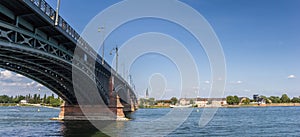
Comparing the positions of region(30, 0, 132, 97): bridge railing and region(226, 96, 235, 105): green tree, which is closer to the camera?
region(30, 0, 132, 97): bridge railing


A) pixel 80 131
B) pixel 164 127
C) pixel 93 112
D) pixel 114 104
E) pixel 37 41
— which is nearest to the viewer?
pixel 37 41

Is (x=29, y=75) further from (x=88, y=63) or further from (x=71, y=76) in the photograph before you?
(x=88, y=63)

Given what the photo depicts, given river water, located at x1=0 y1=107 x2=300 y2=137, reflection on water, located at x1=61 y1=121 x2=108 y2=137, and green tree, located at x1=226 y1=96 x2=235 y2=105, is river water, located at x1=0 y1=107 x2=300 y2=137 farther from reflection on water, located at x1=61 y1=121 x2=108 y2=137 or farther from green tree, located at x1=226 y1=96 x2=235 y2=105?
green tree, located at x1=226 y1=96 x2=235 y2=105

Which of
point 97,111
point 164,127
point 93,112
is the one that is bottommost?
point 164,127

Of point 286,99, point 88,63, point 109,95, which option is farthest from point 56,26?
point 286,99

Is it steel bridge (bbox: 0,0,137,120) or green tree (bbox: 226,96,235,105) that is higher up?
steel bridge (bbox: 0,0,137,120)

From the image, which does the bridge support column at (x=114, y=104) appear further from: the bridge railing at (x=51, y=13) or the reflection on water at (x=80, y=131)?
the bridge railing at (x=51, y=13)

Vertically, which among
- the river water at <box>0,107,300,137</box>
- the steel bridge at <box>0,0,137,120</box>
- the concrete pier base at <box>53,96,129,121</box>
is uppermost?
the steel bridge at <box>0,0,137,120</box>

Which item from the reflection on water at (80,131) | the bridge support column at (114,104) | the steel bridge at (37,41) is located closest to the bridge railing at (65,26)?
the steel bridge at (37,41)

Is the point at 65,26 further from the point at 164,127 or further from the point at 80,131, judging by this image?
the point at 164,127

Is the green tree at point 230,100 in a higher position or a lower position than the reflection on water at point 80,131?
higher

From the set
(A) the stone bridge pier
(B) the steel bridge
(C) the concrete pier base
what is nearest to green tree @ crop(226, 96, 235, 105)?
(A) the stone bridge pier

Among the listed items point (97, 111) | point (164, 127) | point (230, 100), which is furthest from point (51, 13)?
point (230, 100)

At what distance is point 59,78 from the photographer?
40.4 meters
